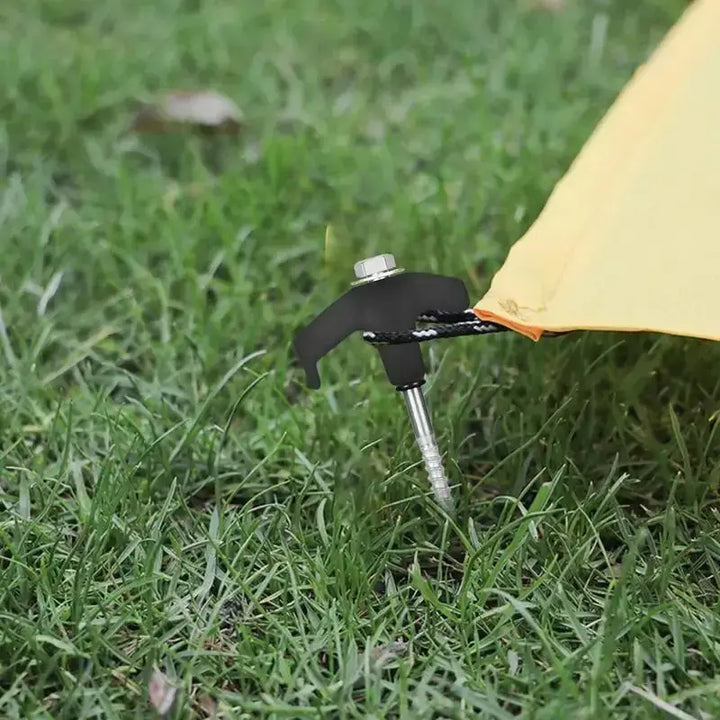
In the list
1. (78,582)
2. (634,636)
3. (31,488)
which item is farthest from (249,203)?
(634,636)

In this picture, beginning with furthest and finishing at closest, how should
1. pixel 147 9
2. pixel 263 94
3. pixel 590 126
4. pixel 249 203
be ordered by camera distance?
pixel 147 9 < pixel 263 94 < pixel 590 126 < pixel 249 203

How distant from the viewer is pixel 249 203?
148 centimetres

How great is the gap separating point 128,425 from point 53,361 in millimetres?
232

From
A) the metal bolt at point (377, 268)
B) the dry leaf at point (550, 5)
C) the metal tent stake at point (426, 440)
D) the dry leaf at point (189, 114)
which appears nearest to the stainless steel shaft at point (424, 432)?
the metal tent stake at point (426, 440)

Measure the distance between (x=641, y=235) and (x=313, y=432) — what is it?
450 mm

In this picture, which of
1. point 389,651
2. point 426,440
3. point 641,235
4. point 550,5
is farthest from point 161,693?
point 550,5

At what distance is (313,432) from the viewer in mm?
1131

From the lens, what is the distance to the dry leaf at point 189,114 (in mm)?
1708

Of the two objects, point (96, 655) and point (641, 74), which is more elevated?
point (641, 74)

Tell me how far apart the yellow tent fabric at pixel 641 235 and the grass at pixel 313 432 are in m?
0.20

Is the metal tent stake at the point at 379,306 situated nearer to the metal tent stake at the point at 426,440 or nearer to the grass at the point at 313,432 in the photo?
the metal tent stake at the point at 426,440

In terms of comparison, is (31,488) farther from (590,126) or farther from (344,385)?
(590,126)

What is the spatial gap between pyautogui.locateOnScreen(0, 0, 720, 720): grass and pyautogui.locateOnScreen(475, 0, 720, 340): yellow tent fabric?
0.20m

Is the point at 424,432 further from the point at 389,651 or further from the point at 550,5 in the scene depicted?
the point at 550,5
